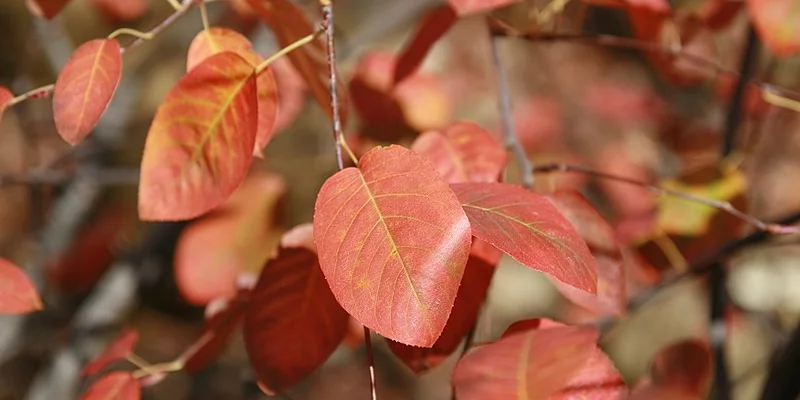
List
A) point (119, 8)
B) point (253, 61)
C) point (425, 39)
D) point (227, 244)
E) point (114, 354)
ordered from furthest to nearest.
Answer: point (119, 8) < point (227, 244) < point (425, 39) < point (114, 354) < point (253, 61)

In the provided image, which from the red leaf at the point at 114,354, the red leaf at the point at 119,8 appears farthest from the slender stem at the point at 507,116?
the red leaf at the point at 119,8

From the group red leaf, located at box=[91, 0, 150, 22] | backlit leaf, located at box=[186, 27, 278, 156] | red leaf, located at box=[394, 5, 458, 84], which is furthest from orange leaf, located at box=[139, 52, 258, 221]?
red leaf, located at box=[91, 0, 150, 22]

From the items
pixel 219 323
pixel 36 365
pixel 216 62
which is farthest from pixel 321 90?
pixel 36 365

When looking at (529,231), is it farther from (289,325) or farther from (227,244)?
(227,244)

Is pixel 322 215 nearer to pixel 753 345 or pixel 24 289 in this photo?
pixel 24 289

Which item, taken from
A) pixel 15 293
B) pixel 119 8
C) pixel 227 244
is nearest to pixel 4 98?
pixel 15 293

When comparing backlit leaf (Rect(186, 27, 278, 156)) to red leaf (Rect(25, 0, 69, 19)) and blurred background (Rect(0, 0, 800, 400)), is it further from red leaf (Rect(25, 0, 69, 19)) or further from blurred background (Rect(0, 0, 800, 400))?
blurred background (Rect(0, 0, 800, 400))

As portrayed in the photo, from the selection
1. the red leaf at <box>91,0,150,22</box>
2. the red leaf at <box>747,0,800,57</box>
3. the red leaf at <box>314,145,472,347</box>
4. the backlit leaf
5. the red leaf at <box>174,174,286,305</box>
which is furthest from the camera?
the red leaf at <box>91,0,150,22</box>

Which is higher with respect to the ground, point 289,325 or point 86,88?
point 86,88
